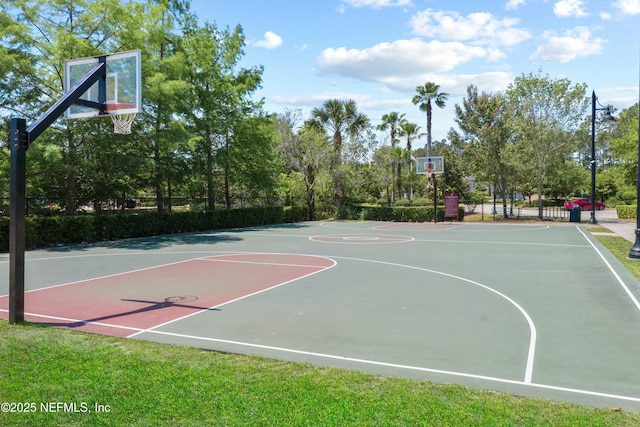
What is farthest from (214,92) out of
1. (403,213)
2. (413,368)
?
(413,368)

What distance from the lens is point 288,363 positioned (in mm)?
6039

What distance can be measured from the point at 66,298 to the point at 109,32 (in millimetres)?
17021

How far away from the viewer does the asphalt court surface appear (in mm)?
6078

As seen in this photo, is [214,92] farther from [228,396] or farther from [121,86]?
[228,396]

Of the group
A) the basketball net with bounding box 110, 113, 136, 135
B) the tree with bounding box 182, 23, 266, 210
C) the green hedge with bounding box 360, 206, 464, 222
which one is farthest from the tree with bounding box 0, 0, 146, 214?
the green hedge with bounding box 360, 206, 464, 222

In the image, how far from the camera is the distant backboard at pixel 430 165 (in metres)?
37.6

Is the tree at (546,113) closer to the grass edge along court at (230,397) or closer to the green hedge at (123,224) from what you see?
the green hedge at (123,224)

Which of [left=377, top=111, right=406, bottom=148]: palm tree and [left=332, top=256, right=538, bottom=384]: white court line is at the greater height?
[left=377, top=111, right=406, bottom=148]: palm tree

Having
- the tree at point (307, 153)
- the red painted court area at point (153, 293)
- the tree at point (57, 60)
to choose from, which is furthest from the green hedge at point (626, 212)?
the tree at point (57, 60)

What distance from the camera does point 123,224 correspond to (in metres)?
24.1

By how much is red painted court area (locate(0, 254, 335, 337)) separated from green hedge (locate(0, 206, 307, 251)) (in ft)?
28.4

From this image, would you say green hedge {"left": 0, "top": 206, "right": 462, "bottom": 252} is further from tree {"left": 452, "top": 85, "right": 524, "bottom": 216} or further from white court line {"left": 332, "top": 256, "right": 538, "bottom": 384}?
white court line {"left": 332, "top": 256, "right": 538, "bottom": 384}

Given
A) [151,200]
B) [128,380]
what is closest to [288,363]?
[128,380]

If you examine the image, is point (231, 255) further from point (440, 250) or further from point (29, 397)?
point (29, 397)
